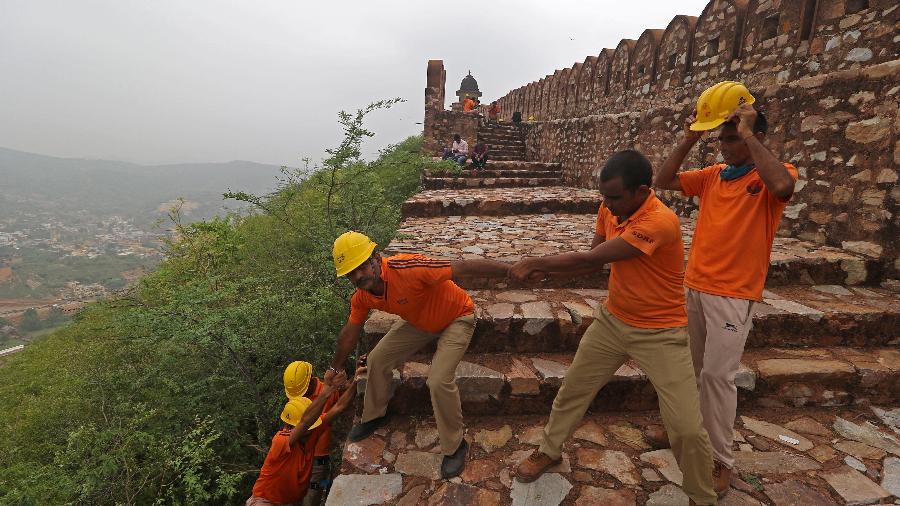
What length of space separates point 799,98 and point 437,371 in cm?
497

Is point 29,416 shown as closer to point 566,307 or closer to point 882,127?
point 566,307

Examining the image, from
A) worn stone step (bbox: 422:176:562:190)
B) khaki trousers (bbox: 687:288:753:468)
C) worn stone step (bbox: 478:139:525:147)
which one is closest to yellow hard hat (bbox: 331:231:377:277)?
khaki trousers (bbox: 687:288:753:468)

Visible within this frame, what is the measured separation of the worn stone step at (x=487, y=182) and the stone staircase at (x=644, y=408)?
21.8 feet

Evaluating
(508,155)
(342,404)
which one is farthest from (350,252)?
(508,155)

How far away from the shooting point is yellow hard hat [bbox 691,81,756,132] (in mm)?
1938

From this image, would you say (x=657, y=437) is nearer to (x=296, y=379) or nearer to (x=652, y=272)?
(x=652, y=272)

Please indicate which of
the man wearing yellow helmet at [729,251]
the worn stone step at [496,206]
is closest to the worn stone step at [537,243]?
the worn stone step at [496,206]

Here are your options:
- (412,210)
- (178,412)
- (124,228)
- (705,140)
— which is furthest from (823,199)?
(124,228)

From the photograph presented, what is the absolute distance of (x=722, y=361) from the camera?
6.38 feet

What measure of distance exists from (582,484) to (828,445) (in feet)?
5.13

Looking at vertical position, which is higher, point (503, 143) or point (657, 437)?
point (503, 143)

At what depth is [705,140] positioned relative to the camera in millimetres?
5746

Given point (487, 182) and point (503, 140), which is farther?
point (503, 140)

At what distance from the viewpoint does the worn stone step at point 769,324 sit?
10.2 feet
